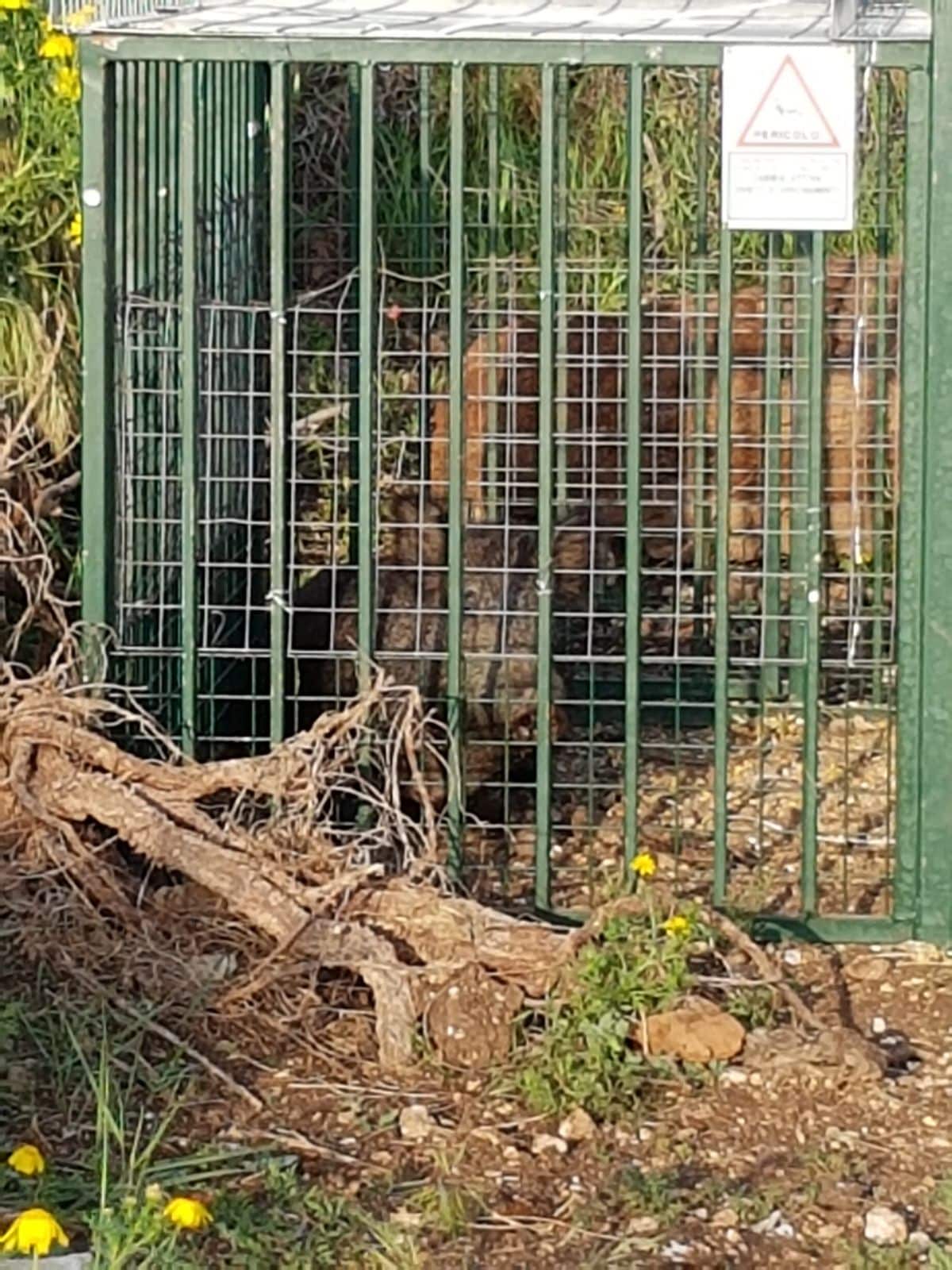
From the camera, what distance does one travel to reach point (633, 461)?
560cm

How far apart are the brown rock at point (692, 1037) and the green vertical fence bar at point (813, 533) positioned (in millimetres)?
855

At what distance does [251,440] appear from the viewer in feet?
20.0

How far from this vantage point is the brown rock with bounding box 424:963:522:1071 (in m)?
4.86

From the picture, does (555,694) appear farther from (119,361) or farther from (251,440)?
(119,361)

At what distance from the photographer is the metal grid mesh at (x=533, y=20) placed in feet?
18.1

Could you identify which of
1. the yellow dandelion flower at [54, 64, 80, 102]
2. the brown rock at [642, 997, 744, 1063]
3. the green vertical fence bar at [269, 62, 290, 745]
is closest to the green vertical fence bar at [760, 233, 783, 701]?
the green vertical fence bar at [269, 62, 290, 745]

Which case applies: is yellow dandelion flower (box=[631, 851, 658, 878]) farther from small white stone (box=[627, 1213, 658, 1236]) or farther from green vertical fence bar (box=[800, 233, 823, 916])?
small white stone (box=[627, 1213, 658, 1236])

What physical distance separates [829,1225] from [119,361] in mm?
2605

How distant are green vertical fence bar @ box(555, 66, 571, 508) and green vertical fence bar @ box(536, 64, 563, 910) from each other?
5.8 inches

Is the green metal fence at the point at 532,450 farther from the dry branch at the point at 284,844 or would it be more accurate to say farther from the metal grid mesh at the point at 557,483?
the dry branch at the point at 284,844

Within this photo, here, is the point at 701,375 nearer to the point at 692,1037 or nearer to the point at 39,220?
the point at 39,220

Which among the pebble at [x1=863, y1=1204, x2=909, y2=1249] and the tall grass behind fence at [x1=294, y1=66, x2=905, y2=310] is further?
the tall grass behind fence at [x1=294, y1=66, x2=905, y2=310]

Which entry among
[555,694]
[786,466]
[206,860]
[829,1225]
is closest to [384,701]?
[206,860]

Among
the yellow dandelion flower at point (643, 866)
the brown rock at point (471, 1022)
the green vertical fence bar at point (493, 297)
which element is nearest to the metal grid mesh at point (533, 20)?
the green vertical fence bar at point (493, 297)
